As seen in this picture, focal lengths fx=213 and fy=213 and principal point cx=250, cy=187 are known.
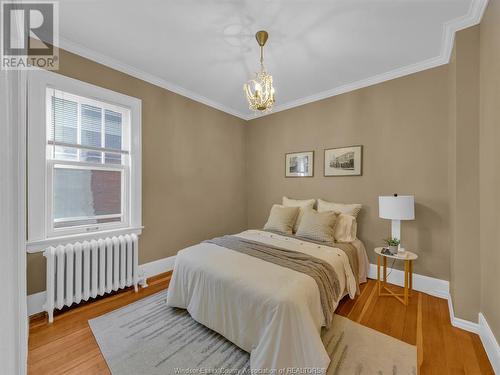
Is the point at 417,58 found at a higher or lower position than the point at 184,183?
higher

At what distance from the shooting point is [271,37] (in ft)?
7.13

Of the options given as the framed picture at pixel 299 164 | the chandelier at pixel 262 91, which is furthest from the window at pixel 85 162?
the framed picture at pixel 299 164

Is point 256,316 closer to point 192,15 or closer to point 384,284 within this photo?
point 384,284

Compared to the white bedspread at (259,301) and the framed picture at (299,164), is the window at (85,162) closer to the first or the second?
the white bedspread at (259,301)

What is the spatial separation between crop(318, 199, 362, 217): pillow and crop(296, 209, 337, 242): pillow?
0.22 metres

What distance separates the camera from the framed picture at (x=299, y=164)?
3604mm

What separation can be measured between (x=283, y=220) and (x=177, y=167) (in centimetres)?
182

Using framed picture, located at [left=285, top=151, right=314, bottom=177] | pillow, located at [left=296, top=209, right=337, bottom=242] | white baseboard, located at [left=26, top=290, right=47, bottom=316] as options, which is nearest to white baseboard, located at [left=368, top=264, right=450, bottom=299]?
pillow, located at [left=296, top=209, right=337, bottom=242]

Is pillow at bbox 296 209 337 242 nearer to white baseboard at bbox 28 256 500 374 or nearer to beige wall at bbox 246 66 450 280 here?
beige wall at bbox 246 66 450 280

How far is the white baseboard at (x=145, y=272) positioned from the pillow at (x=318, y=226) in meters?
1.97

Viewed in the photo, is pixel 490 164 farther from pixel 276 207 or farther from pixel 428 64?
pixel 276 207

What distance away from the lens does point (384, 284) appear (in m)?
2.67

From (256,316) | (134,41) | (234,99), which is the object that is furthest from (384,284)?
(134,41)

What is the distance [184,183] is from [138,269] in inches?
53.5
